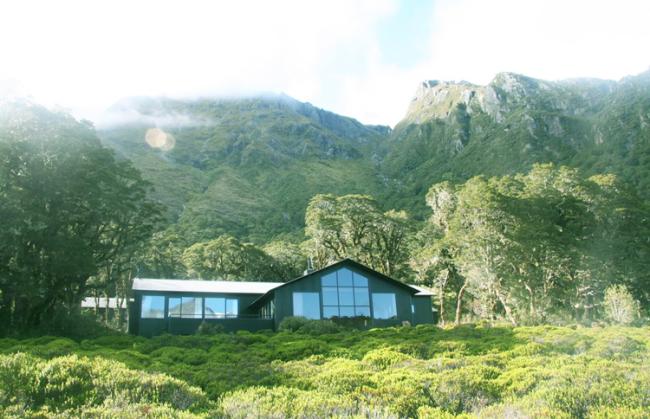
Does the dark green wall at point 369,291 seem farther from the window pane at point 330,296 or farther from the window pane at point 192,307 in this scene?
the window pane at point 192,307

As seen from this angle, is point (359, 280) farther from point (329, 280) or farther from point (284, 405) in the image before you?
point (284, 405)

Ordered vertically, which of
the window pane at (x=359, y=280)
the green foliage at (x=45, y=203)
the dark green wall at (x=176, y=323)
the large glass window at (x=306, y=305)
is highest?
the green foliage at (x=45, y=203)

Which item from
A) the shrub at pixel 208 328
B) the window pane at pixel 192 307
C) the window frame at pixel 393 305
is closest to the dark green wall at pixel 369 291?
the window frame at pixel 393 305

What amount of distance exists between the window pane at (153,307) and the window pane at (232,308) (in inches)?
170

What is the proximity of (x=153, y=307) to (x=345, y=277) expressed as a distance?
39.9 feet

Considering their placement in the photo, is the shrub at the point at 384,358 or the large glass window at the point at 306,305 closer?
the shrub at the point at 384,358

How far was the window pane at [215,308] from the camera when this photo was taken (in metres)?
34.1

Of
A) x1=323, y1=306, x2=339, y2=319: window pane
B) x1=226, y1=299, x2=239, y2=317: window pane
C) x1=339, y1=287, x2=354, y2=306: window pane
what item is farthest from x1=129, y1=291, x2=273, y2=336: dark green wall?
x1=339, y1=287, x2=354, y2=306: window pane

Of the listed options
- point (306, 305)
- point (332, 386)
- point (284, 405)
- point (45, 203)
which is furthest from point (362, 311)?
point (284, 405)

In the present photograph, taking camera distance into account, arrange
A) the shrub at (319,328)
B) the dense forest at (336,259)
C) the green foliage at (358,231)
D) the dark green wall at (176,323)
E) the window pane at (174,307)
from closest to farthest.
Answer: the dense forest at (336,259)
the shrub at (319,328)
the dark green wall at (176,323)
the window pane at (174,307)
the green foliage at (358,231)

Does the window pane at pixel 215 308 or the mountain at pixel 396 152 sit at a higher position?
the mountain at pixel 396 152

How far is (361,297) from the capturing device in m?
34.6

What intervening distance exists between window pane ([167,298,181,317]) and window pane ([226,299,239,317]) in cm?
337

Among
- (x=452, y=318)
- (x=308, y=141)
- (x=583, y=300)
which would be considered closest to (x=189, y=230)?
(x=452, y=318)
